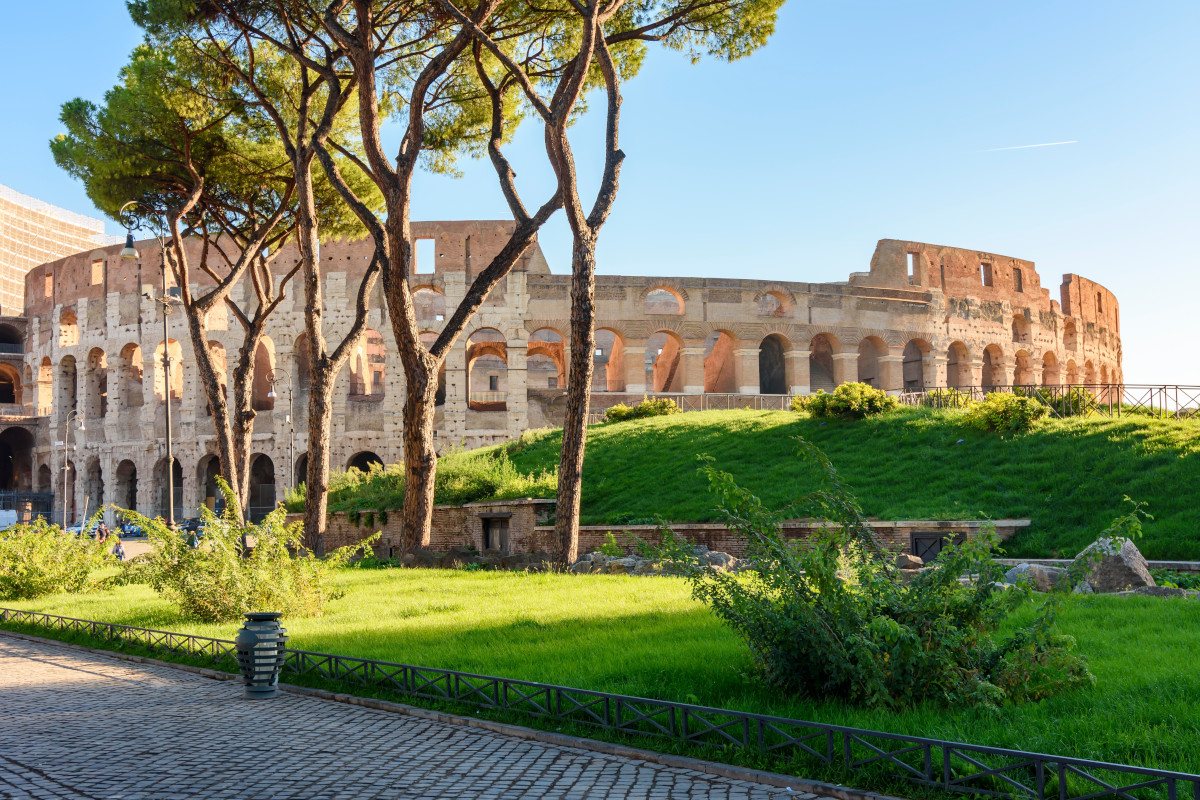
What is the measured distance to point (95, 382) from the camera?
34156mm

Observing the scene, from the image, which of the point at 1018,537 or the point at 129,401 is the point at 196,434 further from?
the point at 1018,537

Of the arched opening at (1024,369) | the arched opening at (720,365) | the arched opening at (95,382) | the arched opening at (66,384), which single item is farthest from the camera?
the arched opening at (66,384)

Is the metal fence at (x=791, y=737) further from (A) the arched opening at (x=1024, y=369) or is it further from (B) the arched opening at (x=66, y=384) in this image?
(B) the arched opening at (x=66, y=384)

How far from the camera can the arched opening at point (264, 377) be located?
107 feet

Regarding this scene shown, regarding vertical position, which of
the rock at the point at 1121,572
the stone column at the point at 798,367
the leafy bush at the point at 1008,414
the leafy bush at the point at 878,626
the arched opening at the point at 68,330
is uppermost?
the arched opening at the point at 68,330

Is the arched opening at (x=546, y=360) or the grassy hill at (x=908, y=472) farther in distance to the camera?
the arched opening at (x=546, y=360)

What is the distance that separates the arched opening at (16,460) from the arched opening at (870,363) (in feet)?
115

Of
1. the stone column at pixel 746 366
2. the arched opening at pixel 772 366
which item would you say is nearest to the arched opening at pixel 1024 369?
the arched opening at pixel 772 366

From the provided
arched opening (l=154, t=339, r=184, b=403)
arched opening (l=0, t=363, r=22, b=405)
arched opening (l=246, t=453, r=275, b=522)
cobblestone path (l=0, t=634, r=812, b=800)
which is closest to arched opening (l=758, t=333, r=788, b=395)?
arched opening (l=246, t=453, r=275, b=522)

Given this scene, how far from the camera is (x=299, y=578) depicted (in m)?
8.69

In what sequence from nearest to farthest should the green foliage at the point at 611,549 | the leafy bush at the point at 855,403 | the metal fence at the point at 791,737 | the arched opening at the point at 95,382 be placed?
the metal fence at the point at 791,737 < the green foliage at the point at 611,549 < the leafy bush at the point at 855,403 < the arched opening at the point at 95,382

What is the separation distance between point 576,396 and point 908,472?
5896mm

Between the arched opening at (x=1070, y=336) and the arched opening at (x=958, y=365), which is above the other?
the arched opening at (x=1070, y=336)

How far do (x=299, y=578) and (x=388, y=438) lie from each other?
66.9ft
